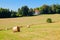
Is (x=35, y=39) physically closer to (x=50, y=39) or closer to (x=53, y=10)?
(x=50, y=39)

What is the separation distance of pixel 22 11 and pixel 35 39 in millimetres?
105748

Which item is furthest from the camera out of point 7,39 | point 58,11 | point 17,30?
point 58,11

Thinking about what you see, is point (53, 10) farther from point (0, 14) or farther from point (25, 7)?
point (0, 14)

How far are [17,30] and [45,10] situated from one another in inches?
3992

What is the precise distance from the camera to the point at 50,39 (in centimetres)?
1409

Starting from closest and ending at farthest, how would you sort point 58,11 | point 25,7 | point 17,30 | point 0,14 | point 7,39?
1. point 7,39
2. point 17,30
3. point 0,14
4. point 58,11
5. point 25,7

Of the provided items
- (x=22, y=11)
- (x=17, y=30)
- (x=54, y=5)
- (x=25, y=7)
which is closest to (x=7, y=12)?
(x=22, y=11)

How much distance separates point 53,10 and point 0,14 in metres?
41.2

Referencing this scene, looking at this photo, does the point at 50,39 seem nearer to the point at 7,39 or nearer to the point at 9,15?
the point at 7,39

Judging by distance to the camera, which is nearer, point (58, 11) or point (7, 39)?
point (7, 39)

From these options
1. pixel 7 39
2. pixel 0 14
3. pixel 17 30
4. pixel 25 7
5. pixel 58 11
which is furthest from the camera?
pixel 25 7

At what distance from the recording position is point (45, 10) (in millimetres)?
122688

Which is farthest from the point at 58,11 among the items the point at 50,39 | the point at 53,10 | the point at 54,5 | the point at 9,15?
the point at 50,39

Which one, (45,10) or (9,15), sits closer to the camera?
(9,15)
